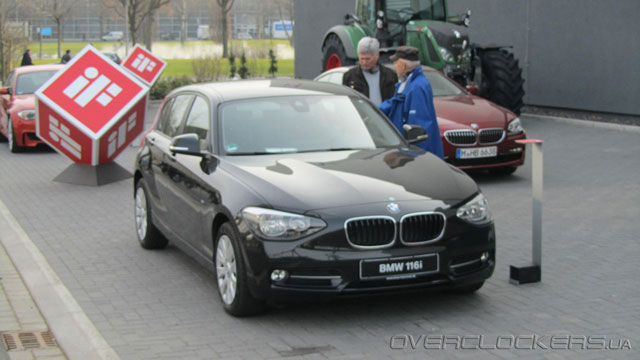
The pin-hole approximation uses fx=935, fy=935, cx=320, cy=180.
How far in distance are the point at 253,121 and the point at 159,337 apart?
2.05 meters

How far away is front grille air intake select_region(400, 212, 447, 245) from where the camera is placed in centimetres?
609

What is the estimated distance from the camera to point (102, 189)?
42.6 ft

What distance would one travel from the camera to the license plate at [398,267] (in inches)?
236

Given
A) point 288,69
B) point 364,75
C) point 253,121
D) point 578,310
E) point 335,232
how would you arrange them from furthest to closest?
point 288,69
point 364,75
point 253,121
point 578,310
point 335,232

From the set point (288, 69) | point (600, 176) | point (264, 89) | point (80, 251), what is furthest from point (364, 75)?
point (288, 69)

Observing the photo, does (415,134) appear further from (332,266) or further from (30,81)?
(30,81)

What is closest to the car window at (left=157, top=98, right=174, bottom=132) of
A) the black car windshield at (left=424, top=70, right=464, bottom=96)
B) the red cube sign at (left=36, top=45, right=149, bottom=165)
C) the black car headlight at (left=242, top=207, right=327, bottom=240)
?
the black car headlight at (left=242, top=207, right=327, bottom=240)

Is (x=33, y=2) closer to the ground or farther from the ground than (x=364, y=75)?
farther from the ground

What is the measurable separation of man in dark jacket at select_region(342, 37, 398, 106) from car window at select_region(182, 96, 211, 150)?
7.24 feet

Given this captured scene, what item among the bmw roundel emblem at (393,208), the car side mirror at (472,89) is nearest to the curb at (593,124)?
the car side mirror at (472,89)

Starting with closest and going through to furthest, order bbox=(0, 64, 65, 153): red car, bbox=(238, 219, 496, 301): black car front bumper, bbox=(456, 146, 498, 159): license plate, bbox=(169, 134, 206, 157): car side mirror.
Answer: bbox=(238, 219, 496, 301): black car front bumper
bbox=(169, 134, 206, 157): car side mirror
bbox=(456, 146, 498, 159): license plate
bbox=(0, 64, 65, 153): red car

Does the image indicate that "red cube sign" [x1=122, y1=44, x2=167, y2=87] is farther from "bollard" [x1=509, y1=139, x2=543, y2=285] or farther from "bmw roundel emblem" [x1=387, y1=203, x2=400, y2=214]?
"bmw roundel emblem" [x1=387, y1=203, x2=400, y2=214]

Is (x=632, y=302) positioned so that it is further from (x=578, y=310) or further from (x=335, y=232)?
(x=335, y=232)

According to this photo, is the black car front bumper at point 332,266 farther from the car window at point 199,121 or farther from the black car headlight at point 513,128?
the black car headlight at point 513,128
